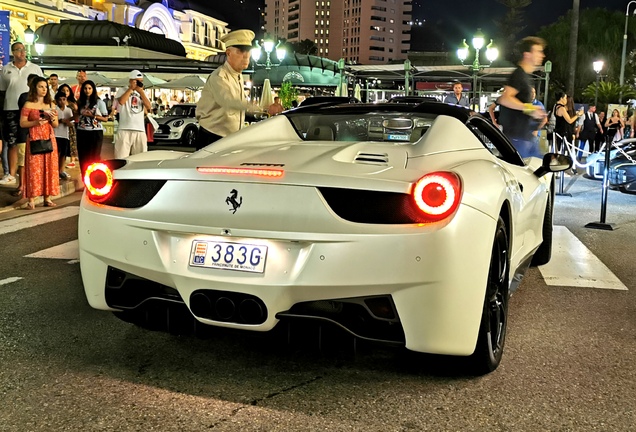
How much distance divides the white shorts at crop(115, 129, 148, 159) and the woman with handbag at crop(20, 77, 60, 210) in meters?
1.04

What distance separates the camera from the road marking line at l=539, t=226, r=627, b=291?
5.36 meters

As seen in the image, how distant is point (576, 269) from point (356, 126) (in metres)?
2.55

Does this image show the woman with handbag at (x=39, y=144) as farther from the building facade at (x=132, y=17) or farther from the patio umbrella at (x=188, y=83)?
the building facade at (x=132, y=17)

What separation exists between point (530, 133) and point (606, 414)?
5236 mm

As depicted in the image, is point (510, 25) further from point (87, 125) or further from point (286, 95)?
point (87, 125)

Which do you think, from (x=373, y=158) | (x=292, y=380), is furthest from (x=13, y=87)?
(x=292, y=380)

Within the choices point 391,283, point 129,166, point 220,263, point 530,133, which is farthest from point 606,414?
point 530,133

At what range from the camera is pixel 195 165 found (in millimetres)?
3219

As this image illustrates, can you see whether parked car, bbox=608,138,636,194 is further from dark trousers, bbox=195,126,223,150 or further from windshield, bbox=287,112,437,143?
windshield, bbox=287,112,437,143

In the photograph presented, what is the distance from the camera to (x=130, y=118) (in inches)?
387

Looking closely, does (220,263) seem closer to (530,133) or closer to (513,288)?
(513,288)

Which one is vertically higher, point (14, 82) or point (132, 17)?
point (132, 17)

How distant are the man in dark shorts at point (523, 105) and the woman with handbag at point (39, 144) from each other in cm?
546

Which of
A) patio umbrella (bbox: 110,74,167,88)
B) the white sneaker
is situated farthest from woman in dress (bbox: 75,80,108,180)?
patio umbrella (bbox: 110,74,167,88)
